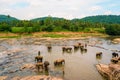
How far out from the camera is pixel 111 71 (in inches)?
1117

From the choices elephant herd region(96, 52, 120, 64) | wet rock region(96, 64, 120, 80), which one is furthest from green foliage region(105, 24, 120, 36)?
wet rock region(96, 64, 120, 80)

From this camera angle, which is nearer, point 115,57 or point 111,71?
point 111,71

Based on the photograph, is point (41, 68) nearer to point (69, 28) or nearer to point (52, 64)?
point (52, 64)

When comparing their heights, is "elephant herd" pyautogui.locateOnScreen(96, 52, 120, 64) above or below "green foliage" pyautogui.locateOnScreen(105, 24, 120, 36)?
below

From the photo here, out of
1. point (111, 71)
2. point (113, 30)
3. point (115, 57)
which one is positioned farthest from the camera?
point (113, 30)

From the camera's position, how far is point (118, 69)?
25500 millimetres

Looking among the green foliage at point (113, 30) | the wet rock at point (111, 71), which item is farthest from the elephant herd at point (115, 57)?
the green foliage at point (113, 30)

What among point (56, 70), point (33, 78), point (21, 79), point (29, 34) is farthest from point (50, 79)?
point (29, 34)

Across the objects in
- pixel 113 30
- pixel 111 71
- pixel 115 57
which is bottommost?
pixel 115 57

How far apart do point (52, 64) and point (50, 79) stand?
42.4 ft

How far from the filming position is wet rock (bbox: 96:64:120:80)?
25328 mm

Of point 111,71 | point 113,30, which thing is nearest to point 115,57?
point 111,71

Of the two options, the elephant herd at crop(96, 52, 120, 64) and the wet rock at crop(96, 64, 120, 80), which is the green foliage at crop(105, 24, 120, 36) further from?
the wet rock at crop(96, 64, 120, 80)

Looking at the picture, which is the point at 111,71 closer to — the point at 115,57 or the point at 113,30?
the point at 115,57
